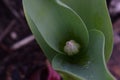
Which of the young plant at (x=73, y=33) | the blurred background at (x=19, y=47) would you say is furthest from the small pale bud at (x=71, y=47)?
the blurred background at (x=19, y=47)

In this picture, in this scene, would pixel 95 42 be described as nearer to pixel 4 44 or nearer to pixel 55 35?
pixel 55 35

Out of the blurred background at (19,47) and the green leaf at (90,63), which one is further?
the blurred background at (19,47)

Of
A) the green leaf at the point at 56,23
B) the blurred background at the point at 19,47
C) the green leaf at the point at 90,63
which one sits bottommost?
the blurred background at the point at 19,47

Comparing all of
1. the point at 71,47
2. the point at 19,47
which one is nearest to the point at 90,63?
the point at 71,47

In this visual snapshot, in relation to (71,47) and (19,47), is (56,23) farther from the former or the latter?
(19,47)

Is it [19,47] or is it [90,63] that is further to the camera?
[19,47]

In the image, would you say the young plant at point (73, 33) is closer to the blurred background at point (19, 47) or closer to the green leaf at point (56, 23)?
the green leaf at point (56, 23)

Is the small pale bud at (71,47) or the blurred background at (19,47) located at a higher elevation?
the small pale bud at (71,47)

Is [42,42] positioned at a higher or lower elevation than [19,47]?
higher
